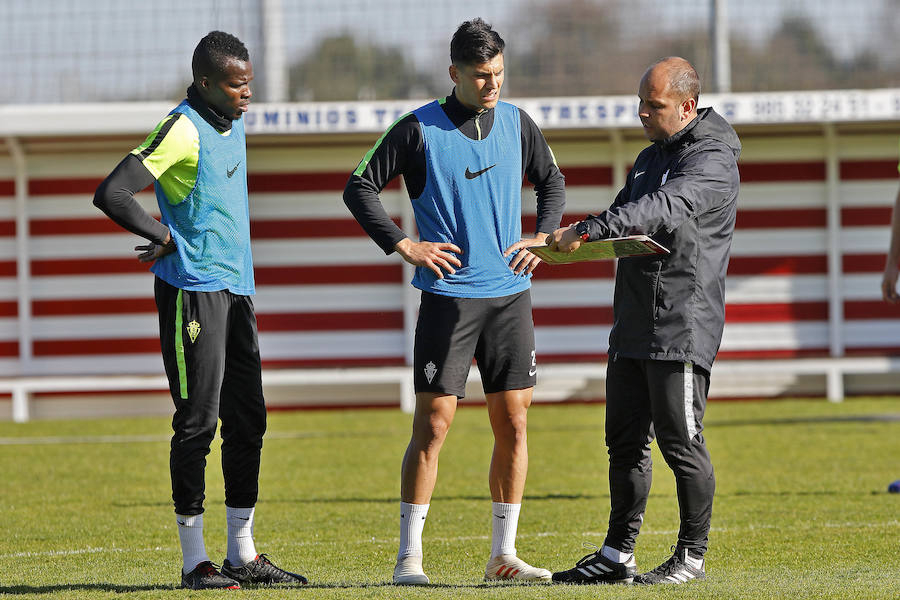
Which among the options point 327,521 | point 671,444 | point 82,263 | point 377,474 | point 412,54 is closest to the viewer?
point 671,444

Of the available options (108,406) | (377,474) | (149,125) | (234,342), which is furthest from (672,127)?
(108,406)

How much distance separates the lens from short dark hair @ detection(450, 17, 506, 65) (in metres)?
5.23

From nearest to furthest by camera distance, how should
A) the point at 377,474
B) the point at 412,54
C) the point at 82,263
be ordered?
1. the point at 377,474
2. the point at 82,263
3. the point at 412,54

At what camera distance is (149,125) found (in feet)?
53.7

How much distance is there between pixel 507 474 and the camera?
5.54 metres

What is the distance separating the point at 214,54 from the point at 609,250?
5.80 feet

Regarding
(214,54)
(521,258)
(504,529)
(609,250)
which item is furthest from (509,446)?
(214,54)

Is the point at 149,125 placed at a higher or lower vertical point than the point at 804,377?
higher

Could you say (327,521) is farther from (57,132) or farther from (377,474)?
(57,132)

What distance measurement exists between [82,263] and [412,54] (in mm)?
5509

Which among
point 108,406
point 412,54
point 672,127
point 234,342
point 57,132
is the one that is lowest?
point 108,406

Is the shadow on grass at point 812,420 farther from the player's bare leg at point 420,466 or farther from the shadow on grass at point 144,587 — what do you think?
the shadow on grass at point 144,587

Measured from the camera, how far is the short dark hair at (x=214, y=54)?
5254 millimetres

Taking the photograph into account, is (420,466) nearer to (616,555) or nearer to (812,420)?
(616,555)
